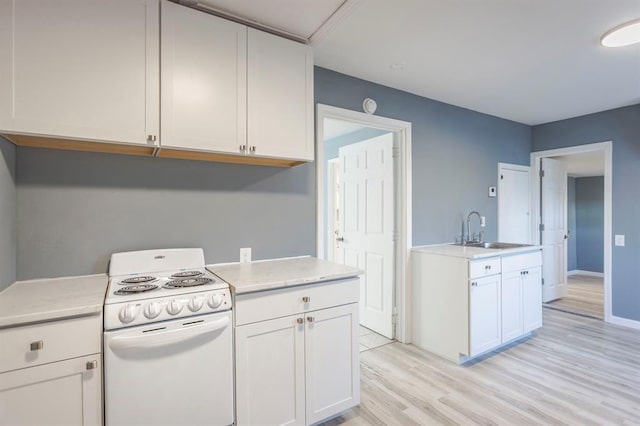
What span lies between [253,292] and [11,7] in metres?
1.69

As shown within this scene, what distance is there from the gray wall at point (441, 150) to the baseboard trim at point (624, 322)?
1.62 meters

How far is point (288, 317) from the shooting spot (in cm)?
170

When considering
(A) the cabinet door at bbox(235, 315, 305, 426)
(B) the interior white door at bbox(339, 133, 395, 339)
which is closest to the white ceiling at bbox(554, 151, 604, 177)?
(B) the interior white door at bbox(339, 133, 395, 339)

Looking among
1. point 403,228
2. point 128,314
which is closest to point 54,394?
point 128,314

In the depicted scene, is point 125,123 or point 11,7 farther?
point 125,123

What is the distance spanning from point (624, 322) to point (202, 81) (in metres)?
5.03

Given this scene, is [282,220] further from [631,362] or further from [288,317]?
[631,362]

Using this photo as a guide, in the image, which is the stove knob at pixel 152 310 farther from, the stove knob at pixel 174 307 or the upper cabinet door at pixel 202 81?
the upper cabinet door at pixel 202 81

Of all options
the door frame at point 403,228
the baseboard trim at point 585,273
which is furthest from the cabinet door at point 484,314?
the baseboard trim at point 585,273

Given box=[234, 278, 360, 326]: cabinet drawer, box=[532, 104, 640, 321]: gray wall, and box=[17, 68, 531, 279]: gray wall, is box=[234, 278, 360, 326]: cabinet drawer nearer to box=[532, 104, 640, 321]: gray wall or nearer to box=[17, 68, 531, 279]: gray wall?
box=[17, 68, 531, 279]: gray wall

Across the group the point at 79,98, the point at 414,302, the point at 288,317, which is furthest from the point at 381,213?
the point at 79,98

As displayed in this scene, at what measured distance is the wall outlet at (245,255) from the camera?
7.22 ft

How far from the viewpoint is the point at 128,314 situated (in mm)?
1293

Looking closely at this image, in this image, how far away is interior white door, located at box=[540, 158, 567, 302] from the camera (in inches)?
176
